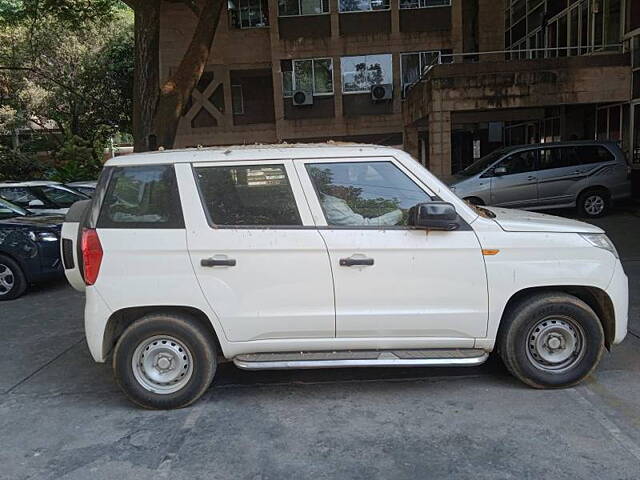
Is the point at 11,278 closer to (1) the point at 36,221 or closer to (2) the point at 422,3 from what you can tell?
(1) the point at 36,221

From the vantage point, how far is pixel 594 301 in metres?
4.56

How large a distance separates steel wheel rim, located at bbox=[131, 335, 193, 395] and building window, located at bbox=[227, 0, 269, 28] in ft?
73.8

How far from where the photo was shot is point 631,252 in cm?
959

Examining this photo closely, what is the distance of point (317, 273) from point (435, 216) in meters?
0.94

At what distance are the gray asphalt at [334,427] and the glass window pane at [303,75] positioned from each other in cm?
2078

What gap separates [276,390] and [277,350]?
48cm

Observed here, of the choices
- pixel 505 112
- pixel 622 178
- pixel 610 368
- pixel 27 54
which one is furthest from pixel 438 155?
pixel 27 54

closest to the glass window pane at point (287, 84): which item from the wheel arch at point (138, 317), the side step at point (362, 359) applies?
the wheel arch at point (138, 317)

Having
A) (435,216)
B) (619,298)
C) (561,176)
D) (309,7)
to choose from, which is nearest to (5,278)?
(435,216)

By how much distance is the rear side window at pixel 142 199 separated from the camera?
424 centimetres

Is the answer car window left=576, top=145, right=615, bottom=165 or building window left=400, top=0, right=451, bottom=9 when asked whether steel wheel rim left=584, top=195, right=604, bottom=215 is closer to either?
car window left=576, top=145, right=615, bottom=165

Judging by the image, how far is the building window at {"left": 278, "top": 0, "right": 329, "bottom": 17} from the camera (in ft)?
79.0

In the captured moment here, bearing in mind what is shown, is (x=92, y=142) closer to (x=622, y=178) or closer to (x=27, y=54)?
(x=27, y=54)

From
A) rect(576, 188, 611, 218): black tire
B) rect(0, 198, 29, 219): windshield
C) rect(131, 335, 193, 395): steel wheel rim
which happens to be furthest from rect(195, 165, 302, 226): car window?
rect(576, 188, 611, 218): black tire
